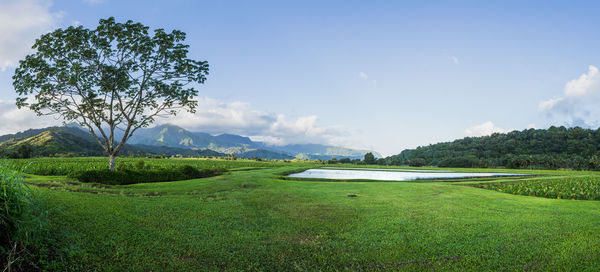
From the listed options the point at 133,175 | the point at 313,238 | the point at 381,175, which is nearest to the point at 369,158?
the point at 381,175

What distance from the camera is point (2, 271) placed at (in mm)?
4617

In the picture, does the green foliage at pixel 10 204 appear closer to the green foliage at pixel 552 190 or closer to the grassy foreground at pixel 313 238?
the grassy foreground at pixel 313 238

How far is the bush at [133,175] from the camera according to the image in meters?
21.5

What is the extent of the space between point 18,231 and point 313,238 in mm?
6551

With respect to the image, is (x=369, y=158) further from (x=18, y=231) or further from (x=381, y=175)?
(x=18, y=231)

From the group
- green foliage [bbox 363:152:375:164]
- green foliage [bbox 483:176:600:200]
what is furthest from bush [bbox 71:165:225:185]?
green foliage [bbox 363:152:375:164]

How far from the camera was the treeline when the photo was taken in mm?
96438

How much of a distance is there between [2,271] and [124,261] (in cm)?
185

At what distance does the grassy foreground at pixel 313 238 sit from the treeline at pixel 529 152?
105 meters

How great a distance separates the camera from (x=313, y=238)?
8.34m

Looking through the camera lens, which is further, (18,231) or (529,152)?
(529,152)

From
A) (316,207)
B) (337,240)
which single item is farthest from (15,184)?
(316,207)

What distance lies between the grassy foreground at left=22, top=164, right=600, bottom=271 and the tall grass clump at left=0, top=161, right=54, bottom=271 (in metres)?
0.46

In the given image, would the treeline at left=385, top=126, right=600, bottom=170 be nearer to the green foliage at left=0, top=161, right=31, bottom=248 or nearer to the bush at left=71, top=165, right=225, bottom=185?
the bush at left=71, top=165, right=225, bottom=185
